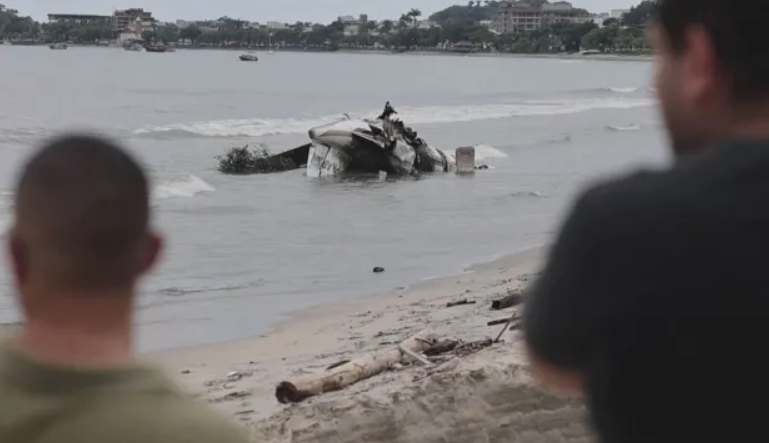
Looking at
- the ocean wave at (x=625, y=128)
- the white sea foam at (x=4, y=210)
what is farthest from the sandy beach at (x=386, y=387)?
the ocean wave at (x=625, y=128)

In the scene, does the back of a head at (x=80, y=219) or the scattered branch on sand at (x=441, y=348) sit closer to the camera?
the back of a head at (x=80, y=219)

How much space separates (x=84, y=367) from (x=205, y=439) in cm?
23

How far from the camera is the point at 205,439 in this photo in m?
1.95

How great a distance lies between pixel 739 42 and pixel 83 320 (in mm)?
1152

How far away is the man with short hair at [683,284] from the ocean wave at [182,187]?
24.6 m

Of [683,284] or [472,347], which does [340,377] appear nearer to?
[472,347]

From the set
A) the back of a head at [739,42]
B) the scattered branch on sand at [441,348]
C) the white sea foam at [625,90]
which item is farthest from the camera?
the white sea foam at [625,90]

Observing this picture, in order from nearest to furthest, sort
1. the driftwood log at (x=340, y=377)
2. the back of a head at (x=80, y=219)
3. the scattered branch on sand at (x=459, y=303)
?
the back of a head at (x=80, y=219)
the driftwood log at (x=340, y=377)
the scattered branch on sand at (x=459, y=303)

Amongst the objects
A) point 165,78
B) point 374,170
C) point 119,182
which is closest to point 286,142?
point 374,170

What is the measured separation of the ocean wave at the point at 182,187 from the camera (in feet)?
88.0

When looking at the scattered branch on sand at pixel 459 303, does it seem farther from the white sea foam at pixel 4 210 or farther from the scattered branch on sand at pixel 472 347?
the white sea foam at pixel 4 210

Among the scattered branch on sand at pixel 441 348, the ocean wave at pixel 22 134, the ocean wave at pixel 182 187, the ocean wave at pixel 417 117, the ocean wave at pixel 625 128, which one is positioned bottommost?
the ocean wave at pixel 417 117

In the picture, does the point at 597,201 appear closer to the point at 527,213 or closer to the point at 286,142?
the point at 527,213

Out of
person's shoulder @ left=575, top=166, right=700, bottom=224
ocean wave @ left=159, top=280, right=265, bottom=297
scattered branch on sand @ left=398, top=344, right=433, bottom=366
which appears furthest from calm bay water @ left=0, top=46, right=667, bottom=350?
scattered branch on sand @ left=398, top=344, right=433, bottom=366
